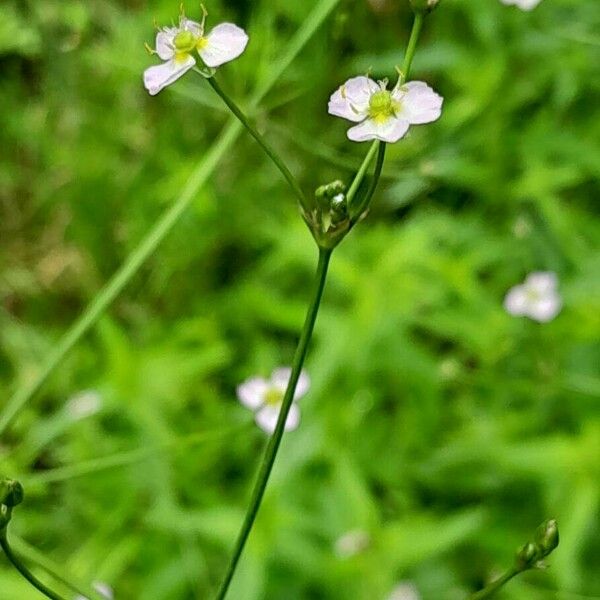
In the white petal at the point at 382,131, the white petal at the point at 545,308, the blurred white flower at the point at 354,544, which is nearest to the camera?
the white petal at the point at 382,131

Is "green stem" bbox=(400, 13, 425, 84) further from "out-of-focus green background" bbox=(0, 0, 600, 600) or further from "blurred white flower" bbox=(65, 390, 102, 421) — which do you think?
"blurred white flower" bbox=(65, 390, 102, 421)

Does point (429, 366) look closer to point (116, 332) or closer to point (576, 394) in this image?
point (576, 394)

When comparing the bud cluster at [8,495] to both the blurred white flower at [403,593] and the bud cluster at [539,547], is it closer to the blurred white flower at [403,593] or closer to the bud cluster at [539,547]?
the bud cluster at [539,547]

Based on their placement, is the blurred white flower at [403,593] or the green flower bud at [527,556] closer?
the green flower bud at [527,556]

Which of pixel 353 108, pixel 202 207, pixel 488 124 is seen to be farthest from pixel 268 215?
pixel 353 108

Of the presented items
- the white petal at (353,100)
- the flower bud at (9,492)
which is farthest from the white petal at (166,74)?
the flower bud at (9,492)

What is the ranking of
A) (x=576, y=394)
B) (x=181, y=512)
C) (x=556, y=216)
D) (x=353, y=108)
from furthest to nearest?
(x=556, y=216) → (x=576, y=394) → (x=181, y=512) → (x=353, y=108)
